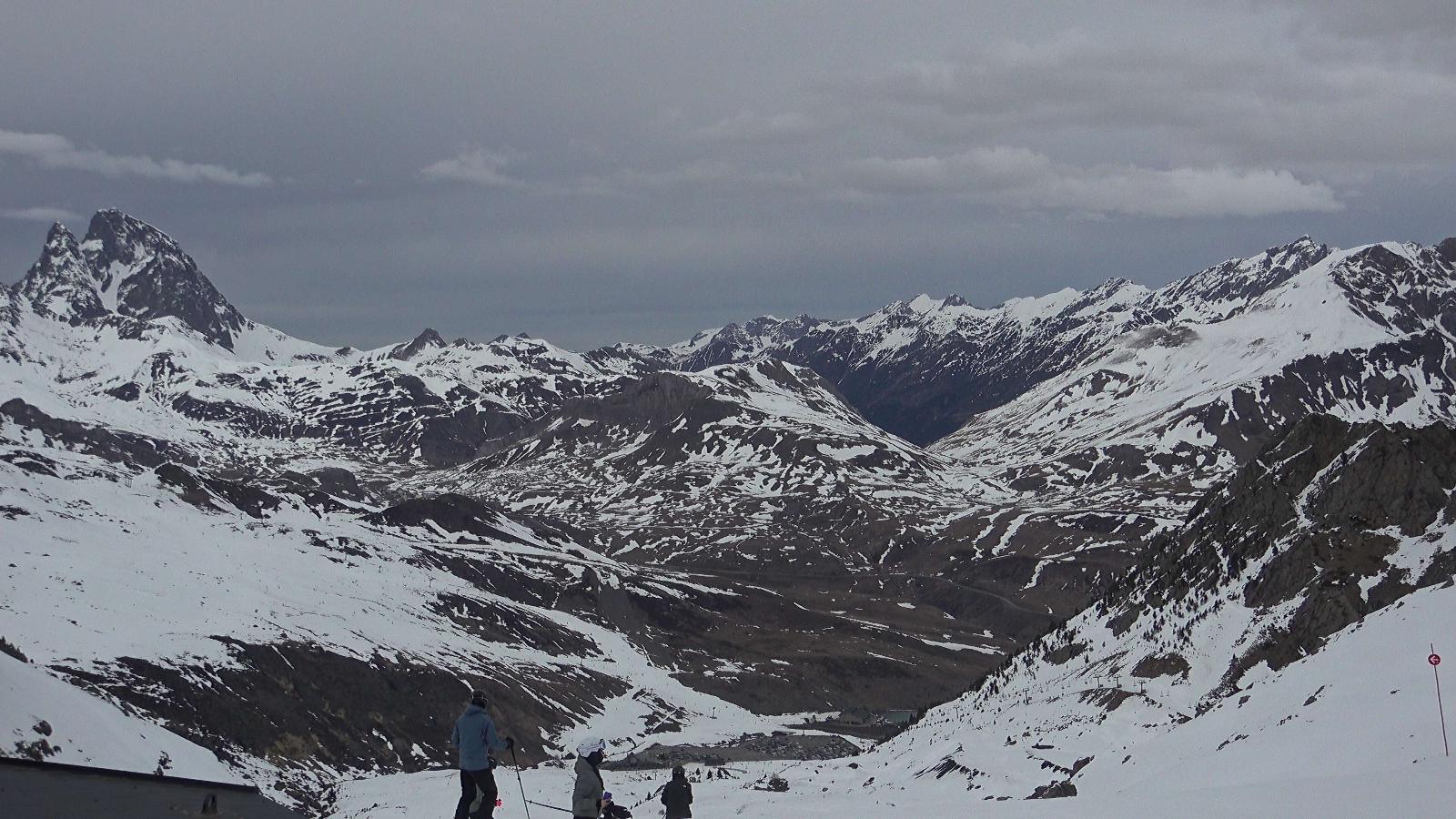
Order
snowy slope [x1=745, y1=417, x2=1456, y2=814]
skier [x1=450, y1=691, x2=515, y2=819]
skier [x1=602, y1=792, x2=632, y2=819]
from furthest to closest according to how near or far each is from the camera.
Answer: snowy slope [x1=745, y1=417, x2=1456, y2=814] → skier [x1=450, y1=691, x2=515, y2=819] → skier [x1=602, y1=792, x2=632, y2=819]

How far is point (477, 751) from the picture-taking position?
90.1 feet

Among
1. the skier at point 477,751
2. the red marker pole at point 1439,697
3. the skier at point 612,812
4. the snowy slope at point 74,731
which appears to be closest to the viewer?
the skier at point 612,812

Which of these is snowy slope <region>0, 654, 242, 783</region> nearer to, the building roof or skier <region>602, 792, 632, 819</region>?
the building roof

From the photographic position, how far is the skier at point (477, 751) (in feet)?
90.1

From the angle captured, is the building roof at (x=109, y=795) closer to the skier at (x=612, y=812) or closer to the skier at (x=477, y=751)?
the skier at (x=477, y=751)

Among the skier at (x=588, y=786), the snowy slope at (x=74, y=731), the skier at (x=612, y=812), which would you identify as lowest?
the snowy slope at (x=74, y=731)

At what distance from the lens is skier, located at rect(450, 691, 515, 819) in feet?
90.1

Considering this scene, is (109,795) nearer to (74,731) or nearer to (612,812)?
(612,812)

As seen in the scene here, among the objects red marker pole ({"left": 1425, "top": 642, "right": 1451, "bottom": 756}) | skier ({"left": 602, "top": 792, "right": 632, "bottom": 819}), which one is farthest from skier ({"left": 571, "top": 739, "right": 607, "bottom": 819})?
red marker pole ({"left": 1425, "top": 642, "right": 1451, "bottom": 756})

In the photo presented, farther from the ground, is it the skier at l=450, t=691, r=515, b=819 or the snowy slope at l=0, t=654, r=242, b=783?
the skier at l=450, t=691, r=515, b=819

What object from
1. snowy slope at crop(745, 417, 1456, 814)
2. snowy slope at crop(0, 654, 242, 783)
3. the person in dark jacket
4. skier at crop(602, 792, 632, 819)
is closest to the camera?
skier at crop(602, 792, 632, 819)

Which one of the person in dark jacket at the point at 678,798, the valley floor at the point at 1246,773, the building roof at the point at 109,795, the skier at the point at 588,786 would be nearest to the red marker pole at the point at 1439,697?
the valley floor at the point at 1246,773

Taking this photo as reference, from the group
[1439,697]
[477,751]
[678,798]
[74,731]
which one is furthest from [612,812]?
[74,731]

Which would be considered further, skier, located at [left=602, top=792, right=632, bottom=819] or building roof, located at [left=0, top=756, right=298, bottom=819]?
skier, located at [left=602, top=792, right=632, bottom=819]
